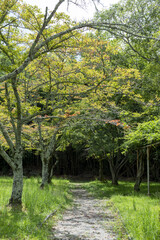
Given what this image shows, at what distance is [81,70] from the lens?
8391 millimetres

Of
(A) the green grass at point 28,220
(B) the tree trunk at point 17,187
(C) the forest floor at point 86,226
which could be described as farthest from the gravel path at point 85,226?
(B) the tree trunk at point 17,187

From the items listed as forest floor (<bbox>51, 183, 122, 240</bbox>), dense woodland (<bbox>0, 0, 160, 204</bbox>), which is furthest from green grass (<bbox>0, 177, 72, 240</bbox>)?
dense woodland (<bbox>0, 0, 160, 204</bbox>)

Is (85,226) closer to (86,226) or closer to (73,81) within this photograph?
(86,226)

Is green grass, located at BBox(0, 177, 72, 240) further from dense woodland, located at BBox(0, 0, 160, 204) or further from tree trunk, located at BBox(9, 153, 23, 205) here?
dense woodland, located at BBox(0, 0, 160, 204)

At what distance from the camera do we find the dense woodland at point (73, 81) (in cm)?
611

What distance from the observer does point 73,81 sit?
7.42m

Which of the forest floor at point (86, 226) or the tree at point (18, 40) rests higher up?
the tree at point (18, 40)

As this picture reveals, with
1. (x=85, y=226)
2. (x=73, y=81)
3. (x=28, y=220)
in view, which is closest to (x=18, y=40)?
(x=73, y=81)

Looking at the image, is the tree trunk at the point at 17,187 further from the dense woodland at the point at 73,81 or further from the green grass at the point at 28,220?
the green grass at the point at 28,220

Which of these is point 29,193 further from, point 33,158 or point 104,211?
point 33,158

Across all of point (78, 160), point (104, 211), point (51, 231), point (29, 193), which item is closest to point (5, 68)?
point (51, 231)

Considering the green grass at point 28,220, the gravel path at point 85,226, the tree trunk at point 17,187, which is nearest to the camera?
the green grass at point 28,220

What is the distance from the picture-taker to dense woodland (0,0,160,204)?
20.0 ft

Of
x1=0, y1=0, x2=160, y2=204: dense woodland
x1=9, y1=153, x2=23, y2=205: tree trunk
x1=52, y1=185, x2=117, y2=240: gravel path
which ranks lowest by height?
x1=52, y1=185, x2=117, y2=240: gravel path
